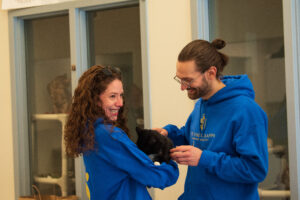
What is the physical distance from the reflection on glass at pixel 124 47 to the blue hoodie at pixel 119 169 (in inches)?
56.3

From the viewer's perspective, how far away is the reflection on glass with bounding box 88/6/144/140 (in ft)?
10.6

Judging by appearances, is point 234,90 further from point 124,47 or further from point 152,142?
point 124,47

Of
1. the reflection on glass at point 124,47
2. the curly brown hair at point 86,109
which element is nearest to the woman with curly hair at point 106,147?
the curly brown hair at point 86,109

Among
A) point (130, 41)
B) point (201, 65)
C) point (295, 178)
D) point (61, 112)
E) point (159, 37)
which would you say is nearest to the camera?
point (201, 65)

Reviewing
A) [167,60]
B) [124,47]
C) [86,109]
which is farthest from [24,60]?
[86,109]

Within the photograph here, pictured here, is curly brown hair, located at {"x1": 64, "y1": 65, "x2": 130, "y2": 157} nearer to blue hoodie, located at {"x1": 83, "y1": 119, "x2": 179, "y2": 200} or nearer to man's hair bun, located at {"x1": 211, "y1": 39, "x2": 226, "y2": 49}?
blue hoodie, located at {"x1": 83, "y1": 119, "x2": 179, "y2": 200}

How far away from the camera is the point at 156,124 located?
119 inches

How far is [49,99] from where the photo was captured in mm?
3666

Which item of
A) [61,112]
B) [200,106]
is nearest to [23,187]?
[61,112]

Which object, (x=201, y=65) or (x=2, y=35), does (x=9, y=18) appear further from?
(x=201, y=65)

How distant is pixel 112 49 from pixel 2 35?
1.06m

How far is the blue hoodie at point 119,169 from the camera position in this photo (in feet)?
5.66

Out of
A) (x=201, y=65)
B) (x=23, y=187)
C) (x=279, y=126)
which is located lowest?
(x=23, y=187)

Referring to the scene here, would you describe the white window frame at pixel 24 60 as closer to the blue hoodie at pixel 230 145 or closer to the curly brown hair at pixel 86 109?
the blue hoodie at pixel 230 145
